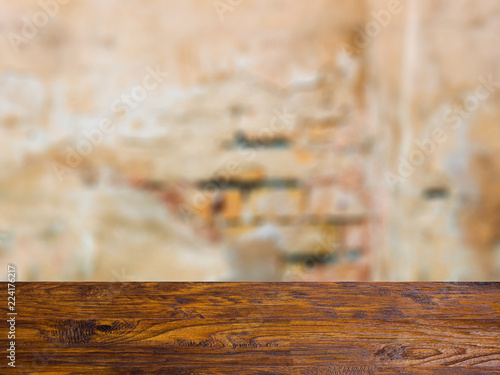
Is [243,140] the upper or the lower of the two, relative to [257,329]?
upper

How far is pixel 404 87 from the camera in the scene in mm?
1492

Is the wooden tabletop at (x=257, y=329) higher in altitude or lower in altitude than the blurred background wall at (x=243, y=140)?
lower

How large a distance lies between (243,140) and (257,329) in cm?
66

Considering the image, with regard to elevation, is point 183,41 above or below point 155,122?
above

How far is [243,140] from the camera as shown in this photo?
1560 mm

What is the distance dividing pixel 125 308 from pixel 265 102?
0.80 m

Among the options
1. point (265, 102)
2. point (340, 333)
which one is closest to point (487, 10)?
point (265, 102)

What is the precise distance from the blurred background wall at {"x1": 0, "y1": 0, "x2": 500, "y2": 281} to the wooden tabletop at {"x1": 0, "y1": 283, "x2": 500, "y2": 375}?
198mm

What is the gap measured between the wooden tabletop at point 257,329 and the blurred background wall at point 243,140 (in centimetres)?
20

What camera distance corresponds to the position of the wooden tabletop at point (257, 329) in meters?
1.08

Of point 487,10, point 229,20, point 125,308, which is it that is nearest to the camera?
point 125,308

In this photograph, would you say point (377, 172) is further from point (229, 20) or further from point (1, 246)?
point (1, 246)

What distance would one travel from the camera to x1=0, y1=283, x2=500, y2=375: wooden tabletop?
108cm

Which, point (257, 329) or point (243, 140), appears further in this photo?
point (243, 140)
